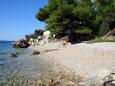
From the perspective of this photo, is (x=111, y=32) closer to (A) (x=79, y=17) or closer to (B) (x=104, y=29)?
(B) (x=104, y=29)

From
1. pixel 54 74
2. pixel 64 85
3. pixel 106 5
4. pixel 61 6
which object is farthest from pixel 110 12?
pixel 64 85

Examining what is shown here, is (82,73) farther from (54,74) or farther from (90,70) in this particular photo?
(54,74)

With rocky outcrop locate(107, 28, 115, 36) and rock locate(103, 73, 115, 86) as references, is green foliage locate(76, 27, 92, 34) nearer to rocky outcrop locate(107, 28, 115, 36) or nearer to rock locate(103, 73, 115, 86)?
rocky outcrop locate(107, 28, 115, 36)

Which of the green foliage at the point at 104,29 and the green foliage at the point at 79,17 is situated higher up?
the green foliage at the point at 79,17

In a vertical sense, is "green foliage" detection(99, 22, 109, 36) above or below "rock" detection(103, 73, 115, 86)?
above

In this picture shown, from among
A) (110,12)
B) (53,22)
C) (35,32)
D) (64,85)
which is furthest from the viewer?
(35,32)

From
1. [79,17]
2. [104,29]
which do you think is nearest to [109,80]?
[104,29]

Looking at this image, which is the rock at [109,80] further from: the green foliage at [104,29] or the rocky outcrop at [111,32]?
the green foliage at [104,29]

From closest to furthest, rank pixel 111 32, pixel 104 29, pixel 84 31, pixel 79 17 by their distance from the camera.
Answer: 1. pixel 111 32
2. pixel 84 31
3. pixel 104 29
4. pixel 79 17

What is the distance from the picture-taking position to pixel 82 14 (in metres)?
49.5

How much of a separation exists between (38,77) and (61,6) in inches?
1274

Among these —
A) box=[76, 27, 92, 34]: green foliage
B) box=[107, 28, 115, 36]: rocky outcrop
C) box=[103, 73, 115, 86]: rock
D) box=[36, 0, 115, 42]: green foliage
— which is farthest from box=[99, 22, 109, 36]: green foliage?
box=[103, 73, 115, 86]: rock

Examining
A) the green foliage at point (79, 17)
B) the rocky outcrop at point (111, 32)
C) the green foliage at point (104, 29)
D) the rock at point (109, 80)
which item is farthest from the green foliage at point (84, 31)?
the rock at point (109, 80)

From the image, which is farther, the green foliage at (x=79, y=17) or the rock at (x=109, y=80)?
the green foliage at (x=79, y=17)
